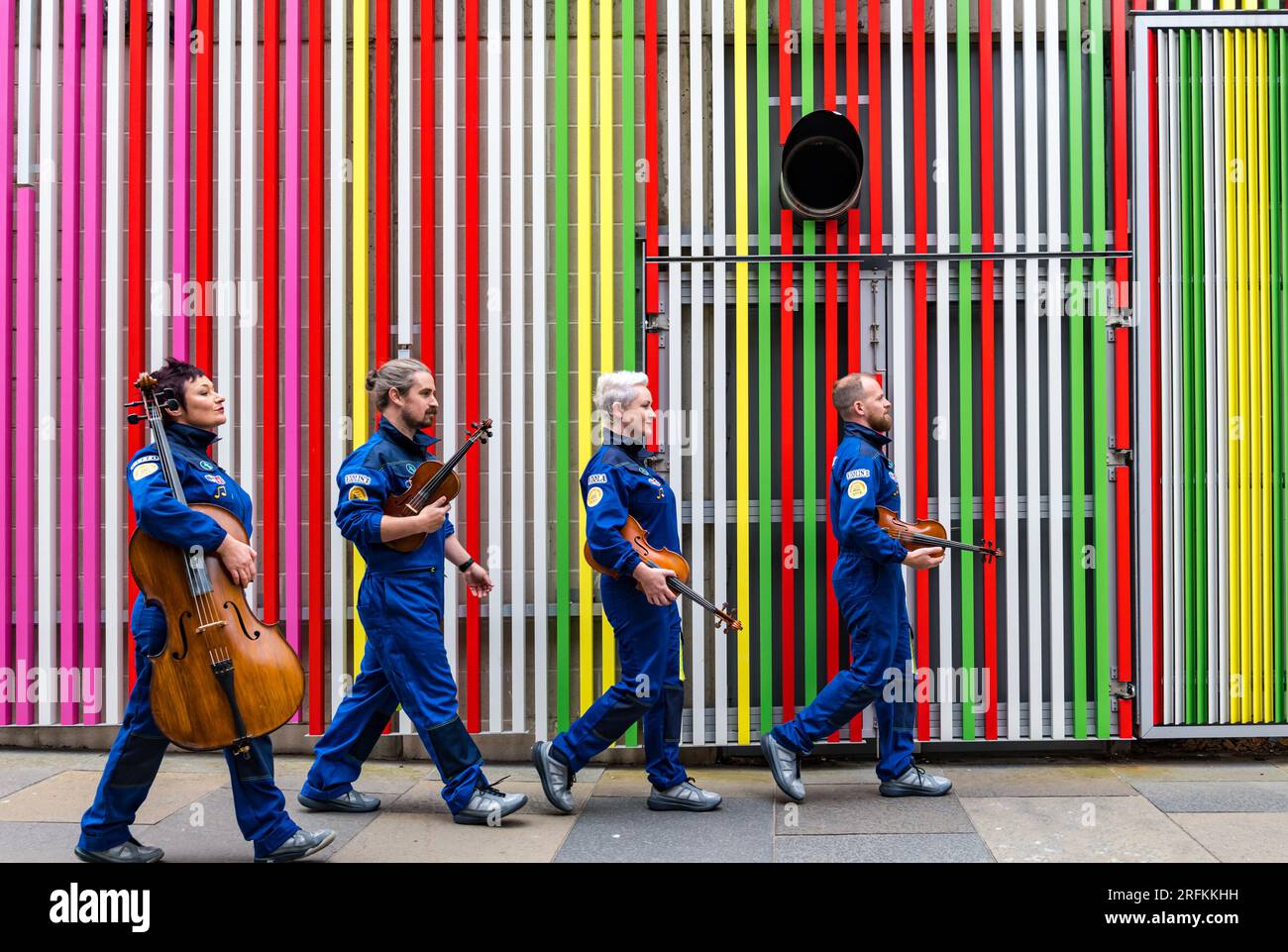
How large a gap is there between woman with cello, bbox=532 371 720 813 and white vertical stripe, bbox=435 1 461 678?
1195 mm

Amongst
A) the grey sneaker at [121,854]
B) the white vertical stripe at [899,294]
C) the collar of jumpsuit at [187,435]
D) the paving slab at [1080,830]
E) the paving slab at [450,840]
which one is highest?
the white vertical stripe at [899,294]

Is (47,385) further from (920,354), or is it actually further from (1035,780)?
(1035,780)

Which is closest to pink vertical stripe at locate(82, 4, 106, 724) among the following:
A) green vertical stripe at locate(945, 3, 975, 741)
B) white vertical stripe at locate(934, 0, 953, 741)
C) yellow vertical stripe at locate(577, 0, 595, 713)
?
yellow vertical stripe at locate(577, 0, 595, 713)

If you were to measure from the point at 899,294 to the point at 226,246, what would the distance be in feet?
11.6

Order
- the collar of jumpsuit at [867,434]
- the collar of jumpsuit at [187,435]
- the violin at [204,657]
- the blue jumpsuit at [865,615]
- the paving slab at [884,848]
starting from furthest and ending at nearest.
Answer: the collar of jumpsuit at [867,434] < the blue jumpsuit at [865,615] < the paving slab at [884,848] < the collar of jumpsuit at [187,435] < the violin at [204,657]

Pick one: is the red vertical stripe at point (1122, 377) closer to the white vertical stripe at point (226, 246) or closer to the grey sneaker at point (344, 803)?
the grey sneaker at point (344, 803)

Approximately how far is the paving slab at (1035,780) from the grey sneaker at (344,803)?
2692mm

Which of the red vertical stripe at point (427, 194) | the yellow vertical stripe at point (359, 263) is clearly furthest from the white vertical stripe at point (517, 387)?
the yellow vertical stripe at point (359, 263)

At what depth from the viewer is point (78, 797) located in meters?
5.24

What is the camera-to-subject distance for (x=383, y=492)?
14.7ft

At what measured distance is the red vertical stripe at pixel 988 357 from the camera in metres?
5.89
